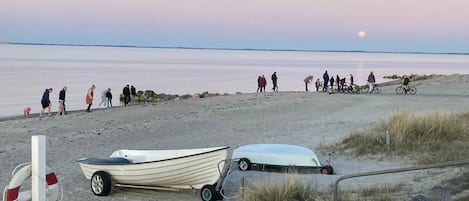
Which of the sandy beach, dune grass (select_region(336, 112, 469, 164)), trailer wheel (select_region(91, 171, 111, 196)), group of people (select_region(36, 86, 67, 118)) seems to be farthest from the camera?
group of people (select_region(36, 86, 67, 118))

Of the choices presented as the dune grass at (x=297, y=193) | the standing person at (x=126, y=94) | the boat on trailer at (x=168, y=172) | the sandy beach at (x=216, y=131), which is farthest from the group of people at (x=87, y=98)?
the dune grass at (x=297, y=193)

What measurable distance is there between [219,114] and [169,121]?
2.90 meters

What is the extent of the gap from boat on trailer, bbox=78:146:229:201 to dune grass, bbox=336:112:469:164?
467 cm

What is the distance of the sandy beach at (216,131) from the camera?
34.5ft

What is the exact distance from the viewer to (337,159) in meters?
13.1

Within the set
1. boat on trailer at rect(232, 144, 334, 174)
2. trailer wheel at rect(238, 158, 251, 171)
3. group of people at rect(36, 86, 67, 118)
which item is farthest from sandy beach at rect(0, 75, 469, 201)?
group of people at rect(36, 86, 67, 118)

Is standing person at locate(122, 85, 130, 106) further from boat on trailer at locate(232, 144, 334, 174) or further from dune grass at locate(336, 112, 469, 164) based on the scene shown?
boat on trailer at locate(232, 144, 334, 174)

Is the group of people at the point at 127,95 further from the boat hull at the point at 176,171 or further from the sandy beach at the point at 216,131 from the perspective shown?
the boat hull at the point at 176,171

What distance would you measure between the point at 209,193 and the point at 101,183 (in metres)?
1.93

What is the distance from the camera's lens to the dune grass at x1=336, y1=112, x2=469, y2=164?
12664 mm

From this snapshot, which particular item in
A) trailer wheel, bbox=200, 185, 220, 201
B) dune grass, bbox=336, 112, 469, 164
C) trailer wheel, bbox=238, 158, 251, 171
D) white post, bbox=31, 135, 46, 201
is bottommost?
trailer wheel, bbox=200, 185, 220, 201

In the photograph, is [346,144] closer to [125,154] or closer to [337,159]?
[337,159]

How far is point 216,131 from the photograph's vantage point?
1945 centimetres

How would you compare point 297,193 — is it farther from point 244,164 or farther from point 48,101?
point 48,101
